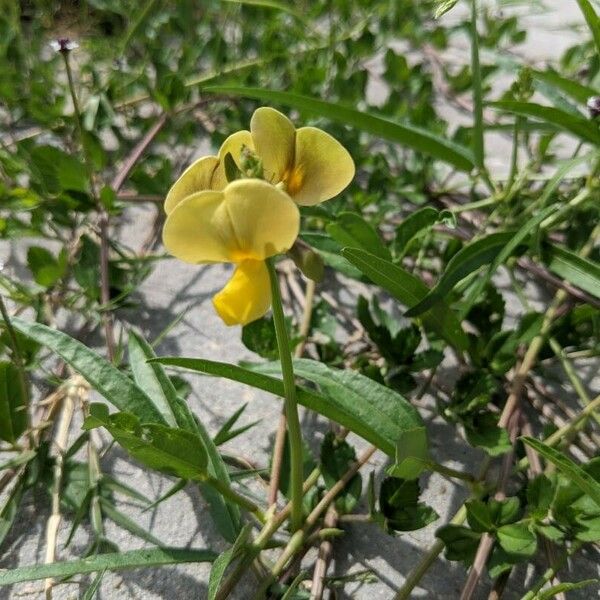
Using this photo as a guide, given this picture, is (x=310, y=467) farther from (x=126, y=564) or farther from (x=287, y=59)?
(x=287, y=59)

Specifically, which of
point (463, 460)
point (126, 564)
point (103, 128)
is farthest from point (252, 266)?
point (103, 128)

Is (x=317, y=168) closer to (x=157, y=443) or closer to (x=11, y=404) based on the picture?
(x=157, y=443)

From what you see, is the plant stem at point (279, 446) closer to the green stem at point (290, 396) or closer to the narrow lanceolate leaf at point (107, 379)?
the green stem at point (290, 396)

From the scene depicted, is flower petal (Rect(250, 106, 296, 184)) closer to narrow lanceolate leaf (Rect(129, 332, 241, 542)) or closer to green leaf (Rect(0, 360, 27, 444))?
narrow lanceolate leaf (Rect(129, 332, 241, 542))

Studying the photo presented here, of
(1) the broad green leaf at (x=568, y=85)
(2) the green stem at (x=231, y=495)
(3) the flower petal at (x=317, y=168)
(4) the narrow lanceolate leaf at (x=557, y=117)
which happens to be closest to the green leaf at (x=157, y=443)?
(2) the green stem at (x=231, y=495)

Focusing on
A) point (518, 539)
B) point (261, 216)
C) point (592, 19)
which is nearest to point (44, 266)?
point (261, 216)

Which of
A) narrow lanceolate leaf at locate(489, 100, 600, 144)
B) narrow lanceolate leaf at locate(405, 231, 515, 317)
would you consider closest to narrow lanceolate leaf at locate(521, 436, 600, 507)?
narrow lanceolate leaf at locate(405, 231, 515, 317)
